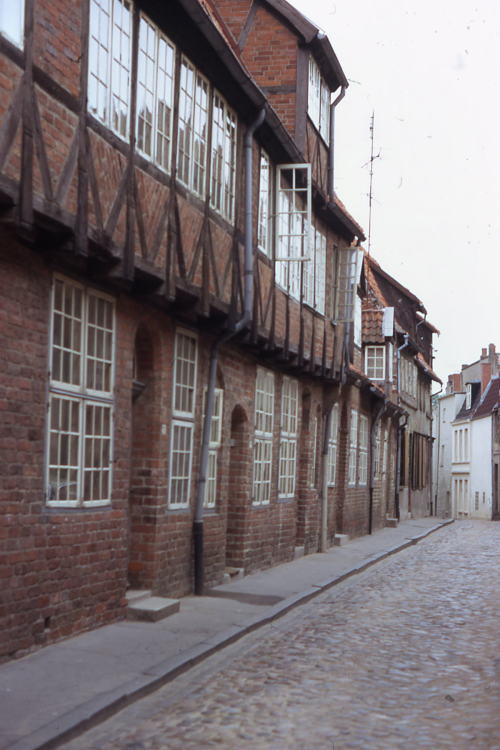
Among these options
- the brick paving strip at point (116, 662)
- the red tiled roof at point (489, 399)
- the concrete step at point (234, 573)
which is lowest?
the brick paving strip at point (116, 662)

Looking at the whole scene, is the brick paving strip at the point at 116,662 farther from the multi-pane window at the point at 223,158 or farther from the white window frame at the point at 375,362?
the white window frame at the point at 375,362

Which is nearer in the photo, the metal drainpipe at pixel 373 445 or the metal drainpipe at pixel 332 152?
the metal drainpipe at pixel 332 152

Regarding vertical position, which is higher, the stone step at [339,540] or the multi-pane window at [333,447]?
the multi-pane window at [333,447]

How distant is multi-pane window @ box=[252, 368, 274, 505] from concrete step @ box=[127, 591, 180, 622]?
5361 mm

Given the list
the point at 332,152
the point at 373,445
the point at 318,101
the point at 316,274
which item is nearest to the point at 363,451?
the point at 373,445

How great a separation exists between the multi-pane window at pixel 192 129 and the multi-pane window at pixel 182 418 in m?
1.88

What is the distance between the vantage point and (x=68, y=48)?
912 centimetres

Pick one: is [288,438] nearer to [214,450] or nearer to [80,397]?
[214,450]

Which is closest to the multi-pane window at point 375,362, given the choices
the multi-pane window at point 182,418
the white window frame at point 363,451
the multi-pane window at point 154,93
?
the white window frame at point 363,451

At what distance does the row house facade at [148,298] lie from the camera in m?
8.68

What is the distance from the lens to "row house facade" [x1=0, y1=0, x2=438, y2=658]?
342 inches

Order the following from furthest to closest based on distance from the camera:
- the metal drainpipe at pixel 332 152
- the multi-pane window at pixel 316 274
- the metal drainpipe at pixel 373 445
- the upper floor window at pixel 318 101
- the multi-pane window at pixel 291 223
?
the metal drainpipe at pixel 373 445 < the metal drainpipe at pixel 332 152 < the multi-pane window at pixel 316 274 < the upper floor window at pixel 318 101 < the multi-pane window at pixel 291 223

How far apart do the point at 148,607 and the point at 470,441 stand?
186ft

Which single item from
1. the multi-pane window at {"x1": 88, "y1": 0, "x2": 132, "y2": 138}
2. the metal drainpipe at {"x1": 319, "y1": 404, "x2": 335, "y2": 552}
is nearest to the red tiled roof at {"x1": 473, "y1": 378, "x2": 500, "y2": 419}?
the metal drainpipe at {"x1": 319, "y1": 404, "x2": 335, "y2": 552}
